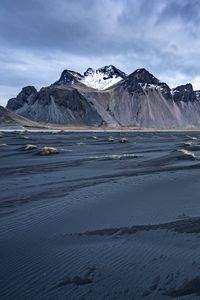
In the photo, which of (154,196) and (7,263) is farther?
(154,196)

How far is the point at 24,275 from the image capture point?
8453mm

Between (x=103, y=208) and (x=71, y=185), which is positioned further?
(x=71, y=185)

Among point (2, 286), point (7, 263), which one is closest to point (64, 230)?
point (7, 263)

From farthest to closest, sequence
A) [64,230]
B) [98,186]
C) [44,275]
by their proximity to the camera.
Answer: [98,186], [64,230], [44,275]

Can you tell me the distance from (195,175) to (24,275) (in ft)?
56.1

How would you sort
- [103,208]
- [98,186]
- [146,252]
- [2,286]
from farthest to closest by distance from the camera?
[98,186] → [103,208] → [146,252] → [2,286]

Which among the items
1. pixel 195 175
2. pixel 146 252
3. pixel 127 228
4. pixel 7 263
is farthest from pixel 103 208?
pixel 195 175

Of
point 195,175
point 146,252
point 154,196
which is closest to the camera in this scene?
point 146,252

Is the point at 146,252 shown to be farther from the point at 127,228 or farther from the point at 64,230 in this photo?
the point at 64,230

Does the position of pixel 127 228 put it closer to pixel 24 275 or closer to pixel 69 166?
pixel 24 275

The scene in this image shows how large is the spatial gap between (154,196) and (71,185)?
5.20 meters

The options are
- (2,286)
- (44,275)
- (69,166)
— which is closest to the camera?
(2,286)

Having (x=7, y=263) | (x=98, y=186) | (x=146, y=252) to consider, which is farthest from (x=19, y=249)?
(x=98, y=186)

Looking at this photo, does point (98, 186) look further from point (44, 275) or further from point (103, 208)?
point (44, 275)
